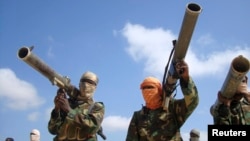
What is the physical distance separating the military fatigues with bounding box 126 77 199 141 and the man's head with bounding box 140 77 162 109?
0.41 ft

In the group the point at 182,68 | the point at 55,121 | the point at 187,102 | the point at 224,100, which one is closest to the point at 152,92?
the point at 187,102

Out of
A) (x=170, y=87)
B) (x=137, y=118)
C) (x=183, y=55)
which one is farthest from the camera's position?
(x=137, y=118)

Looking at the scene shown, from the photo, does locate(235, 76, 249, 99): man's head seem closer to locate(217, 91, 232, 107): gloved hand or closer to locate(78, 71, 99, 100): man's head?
locate(217, 91, 232, 107): gloved hand

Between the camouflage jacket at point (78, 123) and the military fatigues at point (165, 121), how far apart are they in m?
0.67

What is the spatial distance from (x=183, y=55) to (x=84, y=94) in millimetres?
2213

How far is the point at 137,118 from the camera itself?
6152 mm

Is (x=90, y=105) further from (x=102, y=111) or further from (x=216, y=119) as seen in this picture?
(x=216, y=119)

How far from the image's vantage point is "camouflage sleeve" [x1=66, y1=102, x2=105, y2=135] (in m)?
6.25

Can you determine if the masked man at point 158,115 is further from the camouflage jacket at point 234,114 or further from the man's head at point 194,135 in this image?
the man's head at point 194,135

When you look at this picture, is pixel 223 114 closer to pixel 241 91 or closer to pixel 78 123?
pixel 241 91

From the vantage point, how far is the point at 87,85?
22.4 ft

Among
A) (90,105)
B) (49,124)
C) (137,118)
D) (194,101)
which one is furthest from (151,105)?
(49,124)

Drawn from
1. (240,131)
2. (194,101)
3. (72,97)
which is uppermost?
(72,97)

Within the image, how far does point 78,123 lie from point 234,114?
243cm
